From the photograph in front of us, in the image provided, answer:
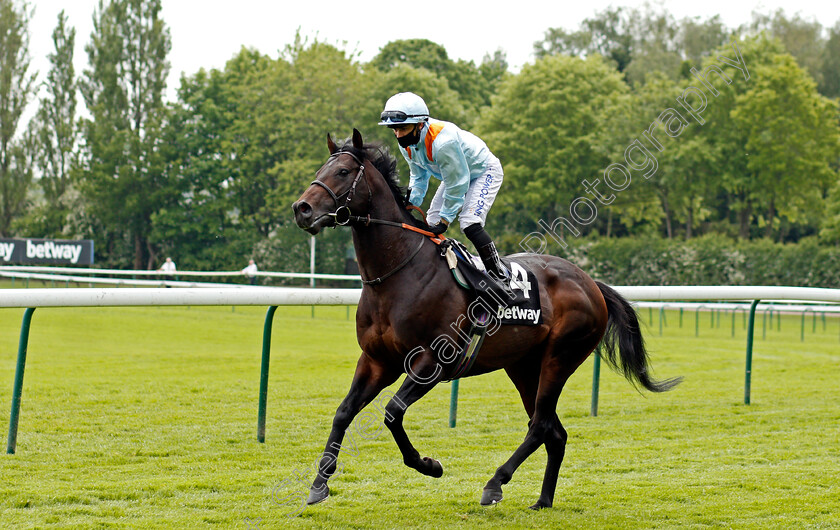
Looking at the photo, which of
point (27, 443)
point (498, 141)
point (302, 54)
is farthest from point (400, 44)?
point (27, 443)

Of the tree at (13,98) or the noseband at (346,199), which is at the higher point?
the tree at (13,98)

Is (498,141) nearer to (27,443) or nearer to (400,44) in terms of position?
(400,44)

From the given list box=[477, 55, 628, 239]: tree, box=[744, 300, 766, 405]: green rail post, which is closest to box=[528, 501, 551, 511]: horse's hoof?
box=[744, 300, 766, 405]: green rail post

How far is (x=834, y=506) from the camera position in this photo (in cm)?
421

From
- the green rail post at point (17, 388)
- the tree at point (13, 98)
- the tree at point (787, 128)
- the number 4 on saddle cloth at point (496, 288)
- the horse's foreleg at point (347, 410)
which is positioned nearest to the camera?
the horse's foreleg at point (347, 410)

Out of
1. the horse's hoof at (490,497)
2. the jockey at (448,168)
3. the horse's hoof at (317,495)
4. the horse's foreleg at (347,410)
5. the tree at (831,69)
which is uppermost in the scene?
the tree at (831,69)

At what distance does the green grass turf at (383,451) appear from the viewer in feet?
13.2

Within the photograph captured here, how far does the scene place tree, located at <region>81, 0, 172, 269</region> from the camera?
3747 cm

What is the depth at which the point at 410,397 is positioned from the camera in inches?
158

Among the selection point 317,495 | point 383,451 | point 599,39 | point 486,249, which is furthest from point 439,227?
point 599,39

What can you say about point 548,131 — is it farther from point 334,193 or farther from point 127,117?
point 334,193

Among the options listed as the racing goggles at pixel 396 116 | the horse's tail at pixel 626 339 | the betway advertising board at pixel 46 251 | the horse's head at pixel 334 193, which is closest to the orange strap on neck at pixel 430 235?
the horse's head at pixel 334 193

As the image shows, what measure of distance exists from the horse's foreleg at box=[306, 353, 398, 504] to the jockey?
78cm

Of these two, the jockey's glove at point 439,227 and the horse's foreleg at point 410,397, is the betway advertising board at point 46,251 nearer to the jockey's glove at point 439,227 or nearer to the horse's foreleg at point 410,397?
the jockey's glove at point 439,227
